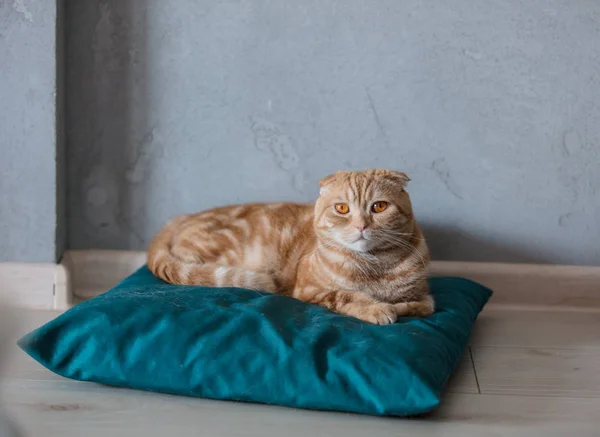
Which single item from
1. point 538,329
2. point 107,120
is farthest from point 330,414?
point 107,120

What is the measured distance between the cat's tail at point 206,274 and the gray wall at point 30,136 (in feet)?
1.51

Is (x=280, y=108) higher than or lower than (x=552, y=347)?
higher

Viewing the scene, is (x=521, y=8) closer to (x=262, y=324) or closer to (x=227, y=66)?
(x=227, y=66)

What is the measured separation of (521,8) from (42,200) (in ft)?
5.60

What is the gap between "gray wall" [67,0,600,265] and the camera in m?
2.85

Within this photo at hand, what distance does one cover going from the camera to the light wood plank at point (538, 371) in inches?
89.0

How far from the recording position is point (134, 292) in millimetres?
2416

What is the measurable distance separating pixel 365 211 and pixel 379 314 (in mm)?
292

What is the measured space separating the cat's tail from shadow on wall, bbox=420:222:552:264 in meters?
0.67

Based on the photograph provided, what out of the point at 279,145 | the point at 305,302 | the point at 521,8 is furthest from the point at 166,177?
the point at 521,8

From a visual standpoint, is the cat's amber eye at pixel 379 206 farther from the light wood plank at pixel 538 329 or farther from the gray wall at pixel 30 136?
the gray wall at pixel 30 136

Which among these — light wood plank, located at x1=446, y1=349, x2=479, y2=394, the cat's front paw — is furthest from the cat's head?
light wood plank, located at x1=446, y1=349, x2=479, y2=394

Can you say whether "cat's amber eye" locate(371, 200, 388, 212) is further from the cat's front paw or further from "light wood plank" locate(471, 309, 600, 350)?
"light wood plank" locate(471, 309, 600, 350)

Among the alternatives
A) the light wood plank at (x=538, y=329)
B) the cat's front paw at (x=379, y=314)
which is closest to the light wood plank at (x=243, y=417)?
the cat's front paw at (x=379, y=314)
